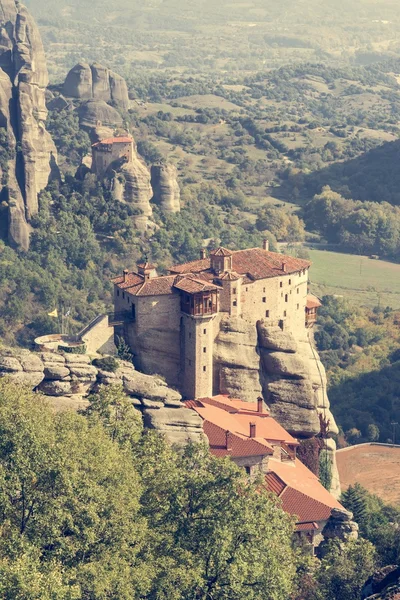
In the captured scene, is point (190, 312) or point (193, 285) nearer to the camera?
point (190, 312)

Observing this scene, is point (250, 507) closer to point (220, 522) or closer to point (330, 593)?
point (220, 522)

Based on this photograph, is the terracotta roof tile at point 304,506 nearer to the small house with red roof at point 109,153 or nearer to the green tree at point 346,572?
the green tree at point 346,572

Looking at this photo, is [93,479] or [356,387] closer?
[93,479]

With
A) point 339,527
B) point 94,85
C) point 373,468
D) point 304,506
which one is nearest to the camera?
point 339,527

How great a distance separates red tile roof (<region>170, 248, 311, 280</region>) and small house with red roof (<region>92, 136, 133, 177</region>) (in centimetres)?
3415

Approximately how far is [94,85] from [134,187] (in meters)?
39.7

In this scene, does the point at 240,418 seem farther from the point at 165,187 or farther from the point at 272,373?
the point at 165,187

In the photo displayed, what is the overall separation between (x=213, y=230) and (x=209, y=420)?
199 feet

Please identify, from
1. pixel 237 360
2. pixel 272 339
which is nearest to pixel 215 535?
pixel 237 360

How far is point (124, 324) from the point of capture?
245ft

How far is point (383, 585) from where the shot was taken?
48.7m

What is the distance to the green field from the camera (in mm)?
125562

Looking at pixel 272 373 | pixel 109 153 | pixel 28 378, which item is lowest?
pixel 272 373

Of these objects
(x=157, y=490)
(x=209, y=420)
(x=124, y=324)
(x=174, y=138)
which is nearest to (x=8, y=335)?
(x=124, y=324)
